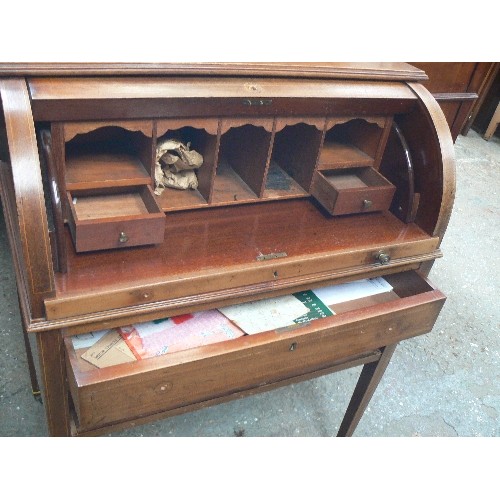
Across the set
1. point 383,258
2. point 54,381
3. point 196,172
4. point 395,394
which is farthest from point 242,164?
point 395,394


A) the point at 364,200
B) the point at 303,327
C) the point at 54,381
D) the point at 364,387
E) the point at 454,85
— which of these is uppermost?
the point at 454,85

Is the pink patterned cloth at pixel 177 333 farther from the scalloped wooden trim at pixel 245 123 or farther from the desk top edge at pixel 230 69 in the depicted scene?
the desk top edge at pixel 230 69

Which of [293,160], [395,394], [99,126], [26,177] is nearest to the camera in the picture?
[26,177]

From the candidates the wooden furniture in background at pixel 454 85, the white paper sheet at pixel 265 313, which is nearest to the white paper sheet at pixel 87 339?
the white paper sheet at pixel 265 313

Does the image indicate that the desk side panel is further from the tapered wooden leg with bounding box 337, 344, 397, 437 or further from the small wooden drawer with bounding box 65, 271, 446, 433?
the tapered wooden leg with bounding box 337, 344, 397, 437

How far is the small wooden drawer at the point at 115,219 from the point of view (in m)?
1.15

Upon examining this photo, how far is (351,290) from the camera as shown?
1554 mm

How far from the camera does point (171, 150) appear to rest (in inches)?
55.4

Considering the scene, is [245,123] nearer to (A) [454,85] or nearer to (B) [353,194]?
(B) [353,194]

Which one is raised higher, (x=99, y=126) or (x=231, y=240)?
(x=99, y=126)

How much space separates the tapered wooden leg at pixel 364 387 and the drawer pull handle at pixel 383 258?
280mm

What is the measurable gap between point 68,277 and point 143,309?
18cm

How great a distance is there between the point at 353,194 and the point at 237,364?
61cm
